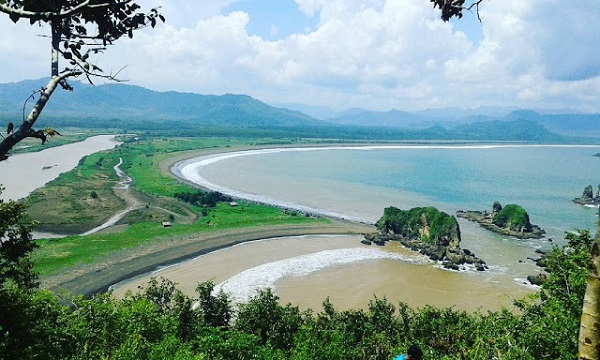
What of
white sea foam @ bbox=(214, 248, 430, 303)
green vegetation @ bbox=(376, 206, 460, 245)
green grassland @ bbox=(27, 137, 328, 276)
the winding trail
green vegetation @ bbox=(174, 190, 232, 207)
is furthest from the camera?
green vegetation @ bbox=(174, 190, 232, 207)

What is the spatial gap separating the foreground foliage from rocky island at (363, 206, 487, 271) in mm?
25116

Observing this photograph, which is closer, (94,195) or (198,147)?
(94,195)

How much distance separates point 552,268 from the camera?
18.0 meters

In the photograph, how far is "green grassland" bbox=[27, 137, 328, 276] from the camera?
147 ft

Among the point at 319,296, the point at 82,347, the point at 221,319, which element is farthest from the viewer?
the point at 319,296

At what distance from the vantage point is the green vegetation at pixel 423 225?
Answer: 5081 cm

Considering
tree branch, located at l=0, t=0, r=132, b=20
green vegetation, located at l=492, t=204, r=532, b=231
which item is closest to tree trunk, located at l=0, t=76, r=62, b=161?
tree branch, located at l=0, t=0, r=132, b=20

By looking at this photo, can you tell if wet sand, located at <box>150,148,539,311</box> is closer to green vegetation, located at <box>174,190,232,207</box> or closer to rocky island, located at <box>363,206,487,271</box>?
rocky island, located at <box>363,206,487,271</box>

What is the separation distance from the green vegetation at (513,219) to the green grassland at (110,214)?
82.8 feet

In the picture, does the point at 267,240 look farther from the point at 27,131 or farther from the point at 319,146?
the point at 319,146

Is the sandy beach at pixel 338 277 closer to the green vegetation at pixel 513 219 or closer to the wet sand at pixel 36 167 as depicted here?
the green vegetation at pixel 513 219

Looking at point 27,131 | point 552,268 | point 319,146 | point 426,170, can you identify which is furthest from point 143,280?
point 319,146

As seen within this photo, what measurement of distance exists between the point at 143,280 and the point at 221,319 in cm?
1656

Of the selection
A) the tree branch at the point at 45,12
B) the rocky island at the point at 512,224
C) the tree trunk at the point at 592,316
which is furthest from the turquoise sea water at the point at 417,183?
the tree trunk at the point at 592,316
